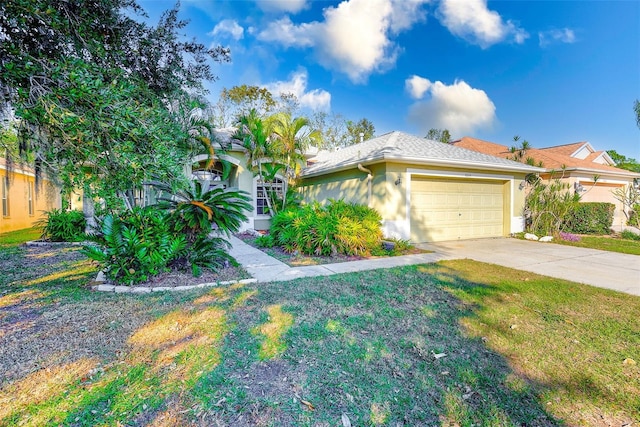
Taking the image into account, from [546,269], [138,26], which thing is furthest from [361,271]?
[138,26]

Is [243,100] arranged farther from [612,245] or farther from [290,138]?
[612,245]

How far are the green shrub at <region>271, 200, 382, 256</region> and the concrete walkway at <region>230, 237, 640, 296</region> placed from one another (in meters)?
0.74

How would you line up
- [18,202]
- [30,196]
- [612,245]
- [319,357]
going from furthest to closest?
[30,196] < [18,202] < [612,245] < [319,357]

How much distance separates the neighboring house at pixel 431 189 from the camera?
890cm

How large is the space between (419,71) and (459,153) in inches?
230

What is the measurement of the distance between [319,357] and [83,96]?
11.3 feet

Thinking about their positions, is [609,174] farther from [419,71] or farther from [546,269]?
[546,269]

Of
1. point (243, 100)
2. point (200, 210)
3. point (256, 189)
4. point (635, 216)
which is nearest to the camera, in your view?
point (200, 210)

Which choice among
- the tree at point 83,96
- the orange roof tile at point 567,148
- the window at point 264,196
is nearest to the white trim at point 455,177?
the window at point 264,196

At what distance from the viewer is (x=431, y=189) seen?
9.68m

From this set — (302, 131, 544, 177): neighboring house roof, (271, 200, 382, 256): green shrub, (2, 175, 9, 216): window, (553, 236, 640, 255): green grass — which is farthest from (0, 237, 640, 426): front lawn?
(2, 175, 9, 216): window

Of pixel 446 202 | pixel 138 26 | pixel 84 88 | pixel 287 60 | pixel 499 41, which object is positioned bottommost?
pixel 446 202

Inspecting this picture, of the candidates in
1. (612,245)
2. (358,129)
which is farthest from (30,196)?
(358,129)

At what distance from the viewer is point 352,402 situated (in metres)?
2.11
